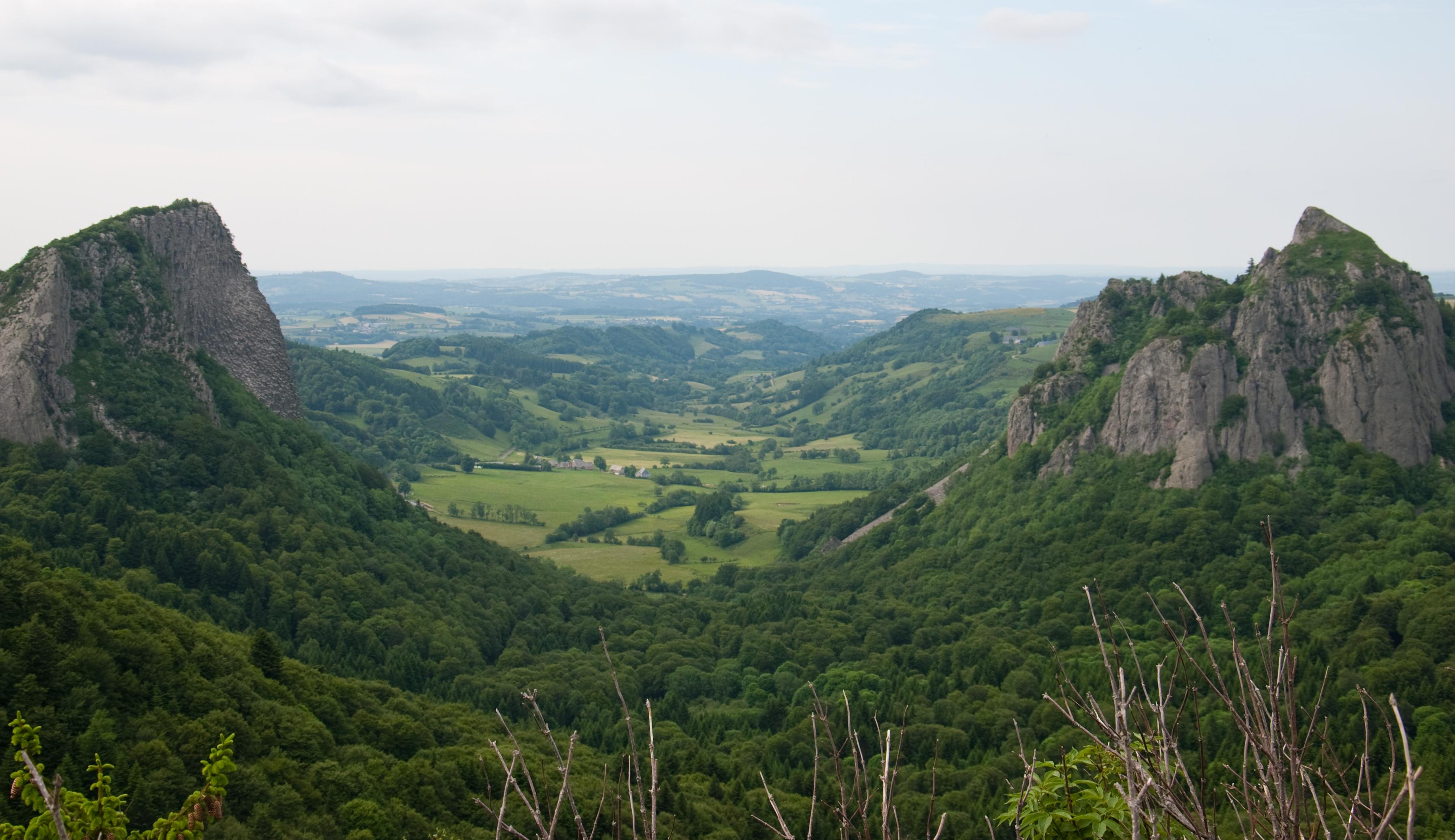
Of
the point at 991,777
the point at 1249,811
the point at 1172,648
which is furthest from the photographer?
the point at 1172,648

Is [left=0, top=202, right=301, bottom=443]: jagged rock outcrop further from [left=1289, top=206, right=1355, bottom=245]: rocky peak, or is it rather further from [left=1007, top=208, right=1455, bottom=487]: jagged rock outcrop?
[left=1289, top=206, right=1355, bottom=245]: rocky peak

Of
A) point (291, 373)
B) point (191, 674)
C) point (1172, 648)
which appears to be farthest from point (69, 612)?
point (291, 373)

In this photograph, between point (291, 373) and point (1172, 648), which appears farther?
point (291, 373)

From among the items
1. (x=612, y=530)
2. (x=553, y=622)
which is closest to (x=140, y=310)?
(x=553, y=622)

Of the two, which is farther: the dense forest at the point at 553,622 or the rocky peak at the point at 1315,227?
the rocky peak at the point at 1315,227

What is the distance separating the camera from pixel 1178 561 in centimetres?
8900

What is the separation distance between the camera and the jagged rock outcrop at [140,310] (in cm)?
8400

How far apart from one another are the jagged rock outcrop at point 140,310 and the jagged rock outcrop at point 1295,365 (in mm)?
92925

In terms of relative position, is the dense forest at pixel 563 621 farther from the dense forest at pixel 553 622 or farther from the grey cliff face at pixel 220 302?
the grey cliff face at pixel 220 302

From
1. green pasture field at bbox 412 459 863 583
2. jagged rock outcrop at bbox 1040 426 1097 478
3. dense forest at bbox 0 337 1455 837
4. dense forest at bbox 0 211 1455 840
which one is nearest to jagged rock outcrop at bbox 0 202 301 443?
dense forest at bbox 0 211 1455 840

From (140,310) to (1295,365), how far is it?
10646 cm

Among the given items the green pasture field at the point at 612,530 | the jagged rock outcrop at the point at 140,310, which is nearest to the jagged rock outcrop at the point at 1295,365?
the green pasture field at the point at 612,530

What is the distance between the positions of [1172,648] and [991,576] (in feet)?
112

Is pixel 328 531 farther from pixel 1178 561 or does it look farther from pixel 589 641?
pixel 1178 561
